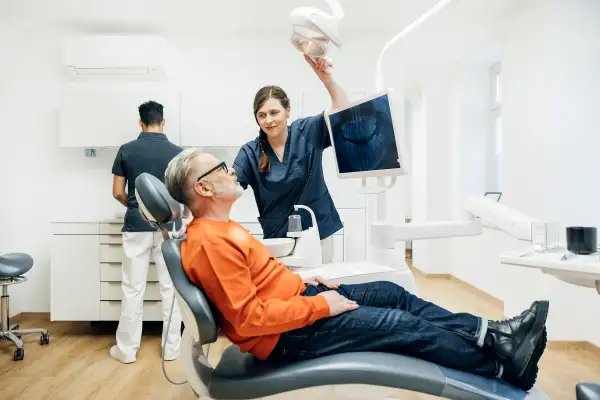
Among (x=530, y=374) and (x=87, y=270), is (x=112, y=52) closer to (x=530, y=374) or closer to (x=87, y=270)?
(x=87, y=270)

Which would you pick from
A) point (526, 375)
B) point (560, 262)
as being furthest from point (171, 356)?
point (560, 262)

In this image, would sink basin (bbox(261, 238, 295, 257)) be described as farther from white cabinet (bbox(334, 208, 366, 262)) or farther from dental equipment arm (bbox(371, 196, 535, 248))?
white cabinet (bbox(334, 208, 366, 262))

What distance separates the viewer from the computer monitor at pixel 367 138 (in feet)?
4.74

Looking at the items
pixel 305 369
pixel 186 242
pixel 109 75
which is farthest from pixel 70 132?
pixel 305 369

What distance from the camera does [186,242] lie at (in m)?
1.27

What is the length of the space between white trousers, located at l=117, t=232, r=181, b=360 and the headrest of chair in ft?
4.87

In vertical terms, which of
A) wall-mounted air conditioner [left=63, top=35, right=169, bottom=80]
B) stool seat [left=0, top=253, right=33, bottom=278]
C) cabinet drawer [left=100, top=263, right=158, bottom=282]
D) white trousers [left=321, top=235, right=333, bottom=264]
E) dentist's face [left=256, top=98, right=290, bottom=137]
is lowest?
cabinet drawer [left=100, top=263, right=158, bottom=282]

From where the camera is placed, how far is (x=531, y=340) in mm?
1220

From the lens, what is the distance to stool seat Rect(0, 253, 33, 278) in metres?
2.72

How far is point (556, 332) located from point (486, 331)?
1986 millimetres

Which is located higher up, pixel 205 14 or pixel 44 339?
pixel 205 14

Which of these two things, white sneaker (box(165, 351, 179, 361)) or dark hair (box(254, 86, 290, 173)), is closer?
dark hair (box(254, 86, 290, 173))

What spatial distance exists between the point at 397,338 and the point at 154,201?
808 millimetres

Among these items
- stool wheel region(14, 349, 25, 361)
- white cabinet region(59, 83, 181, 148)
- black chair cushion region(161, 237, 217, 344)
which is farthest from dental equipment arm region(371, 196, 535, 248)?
white cabinet region(59, 83, 181, 148)
